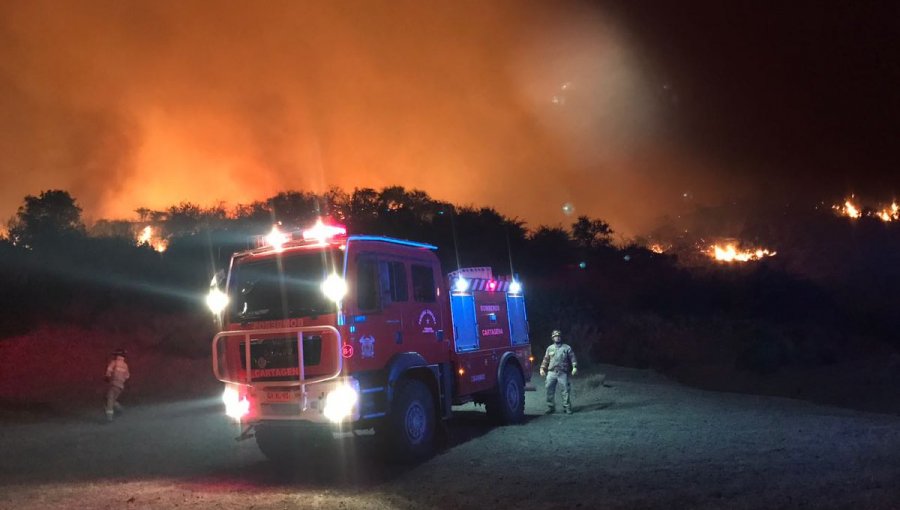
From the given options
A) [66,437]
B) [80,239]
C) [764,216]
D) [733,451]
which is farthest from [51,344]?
[764,216]

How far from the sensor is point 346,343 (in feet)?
28.3

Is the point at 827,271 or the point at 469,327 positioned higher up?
the point at 827,271

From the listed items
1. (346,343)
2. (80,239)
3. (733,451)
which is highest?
(80,239)

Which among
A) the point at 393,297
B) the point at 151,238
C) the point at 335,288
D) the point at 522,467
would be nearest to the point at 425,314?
the point at 393,297

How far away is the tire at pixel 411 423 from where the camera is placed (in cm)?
924

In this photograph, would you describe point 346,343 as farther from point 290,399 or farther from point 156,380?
point 156,380

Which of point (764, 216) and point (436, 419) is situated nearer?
point (436, 419)

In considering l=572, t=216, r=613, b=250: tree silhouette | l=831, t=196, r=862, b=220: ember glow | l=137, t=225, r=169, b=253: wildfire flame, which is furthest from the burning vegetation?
l=137, t=225, r=169, b=253: wildfire flame

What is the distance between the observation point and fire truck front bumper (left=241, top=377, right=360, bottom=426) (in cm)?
855

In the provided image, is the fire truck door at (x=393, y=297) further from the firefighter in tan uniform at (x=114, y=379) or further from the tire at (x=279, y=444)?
the firefighter in tan uniform at (x=114, y=379)

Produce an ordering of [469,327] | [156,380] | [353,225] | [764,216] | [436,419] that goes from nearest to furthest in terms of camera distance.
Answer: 1. [436,419]
2. [469,327]
3. [156,380]
4. [353,225]
5. [764,216]

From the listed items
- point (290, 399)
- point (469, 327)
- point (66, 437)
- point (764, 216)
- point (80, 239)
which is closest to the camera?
point (290, 399)

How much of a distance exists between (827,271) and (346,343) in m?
74.5

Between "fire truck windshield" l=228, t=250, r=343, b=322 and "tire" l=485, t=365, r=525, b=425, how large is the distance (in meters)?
4.62
